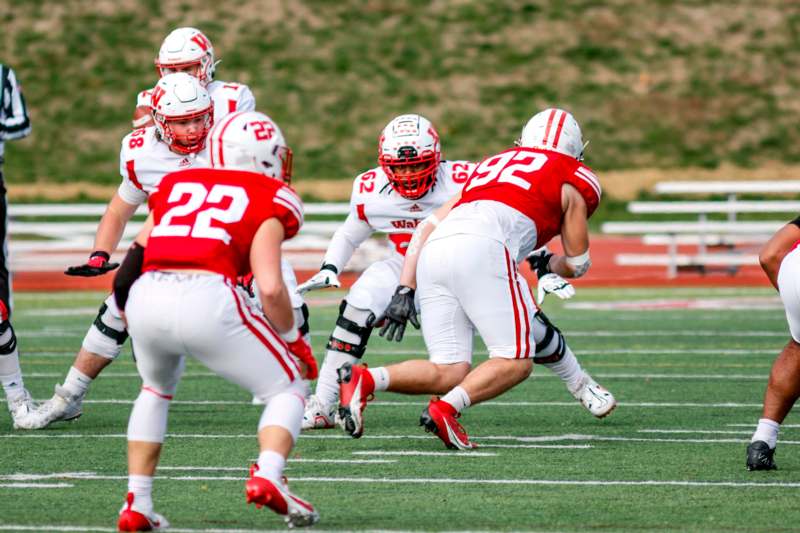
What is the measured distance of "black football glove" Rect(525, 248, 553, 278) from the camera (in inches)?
255

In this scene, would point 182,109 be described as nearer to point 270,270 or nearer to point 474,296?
point 474,296

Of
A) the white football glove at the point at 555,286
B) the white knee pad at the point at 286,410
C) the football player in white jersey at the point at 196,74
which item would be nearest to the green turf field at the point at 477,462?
the white knee pad at the point at 286,410

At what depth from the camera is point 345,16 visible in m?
33.9

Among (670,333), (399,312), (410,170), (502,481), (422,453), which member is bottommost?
(670,333)

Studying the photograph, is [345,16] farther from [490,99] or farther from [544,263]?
[544,263]

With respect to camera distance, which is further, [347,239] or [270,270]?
[347,239]

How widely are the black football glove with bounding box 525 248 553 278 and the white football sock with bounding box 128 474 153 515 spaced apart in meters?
2.50

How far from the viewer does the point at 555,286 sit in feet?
20.4

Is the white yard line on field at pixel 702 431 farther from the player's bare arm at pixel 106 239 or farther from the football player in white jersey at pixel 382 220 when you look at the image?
the player's bare arm at pixel 106 239

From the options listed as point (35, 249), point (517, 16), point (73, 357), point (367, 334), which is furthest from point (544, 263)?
point (517, 16)

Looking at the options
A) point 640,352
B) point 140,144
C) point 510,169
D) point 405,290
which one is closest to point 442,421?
point 405,290

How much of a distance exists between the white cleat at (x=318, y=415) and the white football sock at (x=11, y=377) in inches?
52.5

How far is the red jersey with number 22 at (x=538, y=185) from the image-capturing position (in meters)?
6.24

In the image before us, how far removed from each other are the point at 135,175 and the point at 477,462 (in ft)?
7.32
